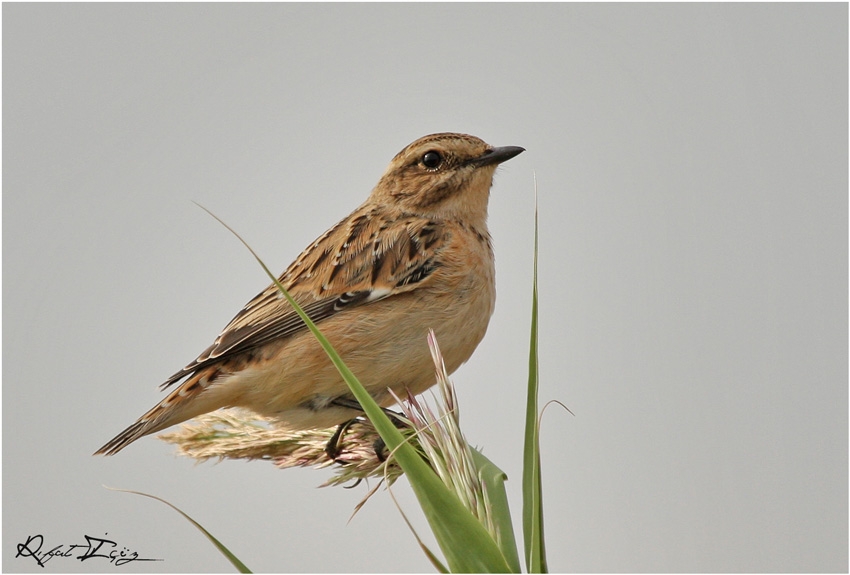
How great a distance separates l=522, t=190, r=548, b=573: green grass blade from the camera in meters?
2.11

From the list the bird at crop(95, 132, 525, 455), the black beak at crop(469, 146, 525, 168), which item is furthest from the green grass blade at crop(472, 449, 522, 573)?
the black beak at crop(469, 146, 525, 168)

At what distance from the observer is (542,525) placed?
217 cm

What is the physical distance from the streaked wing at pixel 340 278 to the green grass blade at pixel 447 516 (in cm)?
224

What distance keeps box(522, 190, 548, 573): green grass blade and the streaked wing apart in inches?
86.7

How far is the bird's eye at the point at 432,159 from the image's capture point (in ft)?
16.8

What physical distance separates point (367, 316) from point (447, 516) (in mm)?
2257

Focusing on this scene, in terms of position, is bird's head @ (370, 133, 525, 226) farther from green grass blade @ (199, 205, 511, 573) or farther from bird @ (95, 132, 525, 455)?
green grass blade @ (199, 205, 511, 573)

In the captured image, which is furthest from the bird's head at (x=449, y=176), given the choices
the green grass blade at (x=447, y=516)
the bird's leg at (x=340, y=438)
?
the green grass blade at (x=447, y=516)

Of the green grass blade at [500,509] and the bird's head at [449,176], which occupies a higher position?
the bird's head at [449,176]

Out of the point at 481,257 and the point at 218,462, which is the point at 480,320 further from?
the point at 218,462

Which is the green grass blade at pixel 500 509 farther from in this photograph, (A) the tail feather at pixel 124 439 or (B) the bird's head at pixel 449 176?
(B) the bird's head at pixel 449 176

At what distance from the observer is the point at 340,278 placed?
4645 millimetres

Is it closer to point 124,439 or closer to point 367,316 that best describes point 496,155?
point 367,316

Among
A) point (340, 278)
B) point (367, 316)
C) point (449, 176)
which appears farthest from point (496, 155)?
point (367, 316)
